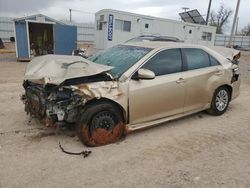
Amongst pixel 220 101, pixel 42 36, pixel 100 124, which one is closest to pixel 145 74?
pixel 100 124

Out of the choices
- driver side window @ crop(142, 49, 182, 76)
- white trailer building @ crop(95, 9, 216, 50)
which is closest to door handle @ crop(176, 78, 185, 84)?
driver side window @ crop(142, 49, 182, 76)

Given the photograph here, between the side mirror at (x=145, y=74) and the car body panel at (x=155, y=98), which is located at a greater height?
the side mirror at (x=145, y=74)

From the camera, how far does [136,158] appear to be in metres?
3.63

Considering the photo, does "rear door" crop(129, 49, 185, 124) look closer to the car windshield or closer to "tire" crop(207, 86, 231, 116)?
the car windshield

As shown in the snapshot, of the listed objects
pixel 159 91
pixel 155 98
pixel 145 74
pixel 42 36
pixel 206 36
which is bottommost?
pixel 155 98

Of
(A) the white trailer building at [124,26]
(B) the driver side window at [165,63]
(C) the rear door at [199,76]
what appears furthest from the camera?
(A) the white trailer building at [124,26]

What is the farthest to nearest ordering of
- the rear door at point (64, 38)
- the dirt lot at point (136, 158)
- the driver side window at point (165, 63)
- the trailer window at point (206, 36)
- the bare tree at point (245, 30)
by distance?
the bare tree at point (245, 30)
the trailer window at point (206, 36)
the rear door at point (64, 38)
the driver side window at point (165, 63)
the dirt lot at point (136, 158)

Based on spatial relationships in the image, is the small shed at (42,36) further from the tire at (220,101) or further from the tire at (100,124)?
the tire at (100,124)

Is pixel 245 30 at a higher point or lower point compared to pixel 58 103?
higher

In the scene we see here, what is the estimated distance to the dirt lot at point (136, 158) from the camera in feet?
10.2

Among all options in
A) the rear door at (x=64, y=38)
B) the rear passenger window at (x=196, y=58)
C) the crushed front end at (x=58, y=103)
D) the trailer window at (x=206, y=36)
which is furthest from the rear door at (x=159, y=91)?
the trailer window at (x=206, y=36)

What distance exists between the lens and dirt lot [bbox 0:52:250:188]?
10.2ft

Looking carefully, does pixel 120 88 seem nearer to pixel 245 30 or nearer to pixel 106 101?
pixel 106 101

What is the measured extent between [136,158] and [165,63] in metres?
1.78
